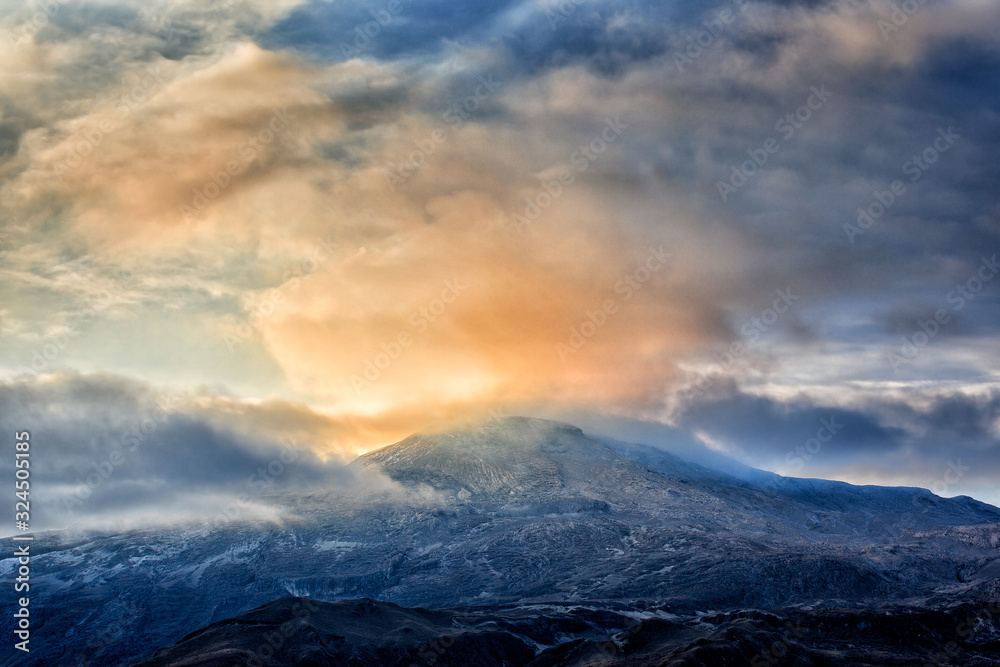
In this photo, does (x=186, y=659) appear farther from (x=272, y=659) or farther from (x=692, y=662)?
(x=692, y=662)

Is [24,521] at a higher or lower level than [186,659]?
higher

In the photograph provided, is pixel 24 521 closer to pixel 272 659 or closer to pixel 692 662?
pixel 272 659

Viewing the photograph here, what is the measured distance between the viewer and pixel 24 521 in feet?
484

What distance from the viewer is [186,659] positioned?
19200 centimetres

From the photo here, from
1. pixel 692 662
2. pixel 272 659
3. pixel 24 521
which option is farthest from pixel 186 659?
pixel 692 662

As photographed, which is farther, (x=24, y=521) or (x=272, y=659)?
(x=272, y=659)

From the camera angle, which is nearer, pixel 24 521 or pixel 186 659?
pixel 24 521

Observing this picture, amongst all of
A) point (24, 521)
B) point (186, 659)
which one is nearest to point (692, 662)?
point (186, 659)

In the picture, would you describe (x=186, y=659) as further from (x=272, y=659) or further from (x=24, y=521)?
(x=24, y=521)

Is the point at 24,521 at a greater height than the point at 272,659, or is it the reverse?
the point at 24,521

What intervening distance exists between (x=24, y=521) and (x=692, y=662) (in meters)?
149

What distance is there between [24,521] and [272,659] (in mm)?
76037

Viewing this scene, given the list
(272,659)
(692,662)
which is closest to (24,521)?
(272,659)

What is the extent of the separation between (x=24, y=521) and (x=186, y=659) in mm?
63747
